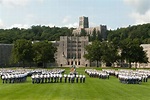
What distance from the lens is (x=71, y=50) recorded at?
166m

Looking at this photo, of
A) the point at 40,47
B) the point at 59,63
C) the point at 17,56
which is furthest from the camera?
the point at 59,63

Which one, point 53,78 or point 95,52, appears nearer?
point 53,78

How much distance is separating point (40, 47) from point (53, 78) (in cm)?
7786

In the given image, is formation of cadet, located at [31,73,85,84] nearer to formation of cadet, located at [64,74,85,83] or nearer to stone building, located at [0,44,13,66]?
formation of cadet, located at [64,74,85,83]

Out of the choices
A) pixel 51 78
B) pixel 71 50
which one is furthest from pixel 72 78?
pixel 71 50

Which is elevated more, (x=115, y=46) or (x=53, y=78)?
(x=115, y=46)

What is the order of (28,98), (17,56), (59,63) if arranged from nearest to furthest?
(28,98), (17,56), (59,63)

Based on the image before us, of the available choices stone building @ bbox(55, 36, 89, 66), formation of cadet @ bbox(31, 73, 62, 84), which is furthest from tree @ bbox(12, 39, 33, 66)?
formation of cadet @ bbox(31, 73, 62, 84)

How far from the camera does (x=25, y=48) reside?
11462 centimetres

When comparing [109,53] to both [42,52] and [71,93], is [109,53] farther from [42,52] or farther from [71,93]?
[71,93]

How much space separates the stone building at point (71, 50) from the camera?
16200 cm

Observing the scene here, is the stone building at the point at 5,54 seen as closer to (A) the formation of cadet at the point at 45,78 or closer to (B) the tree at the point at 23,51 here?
(B) the tree at the point at 23,51

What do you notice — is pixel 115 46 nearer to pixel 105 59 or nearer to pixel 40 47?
pixel 105 59

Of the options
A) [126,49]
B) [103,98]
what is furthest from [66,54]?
[103,98]
